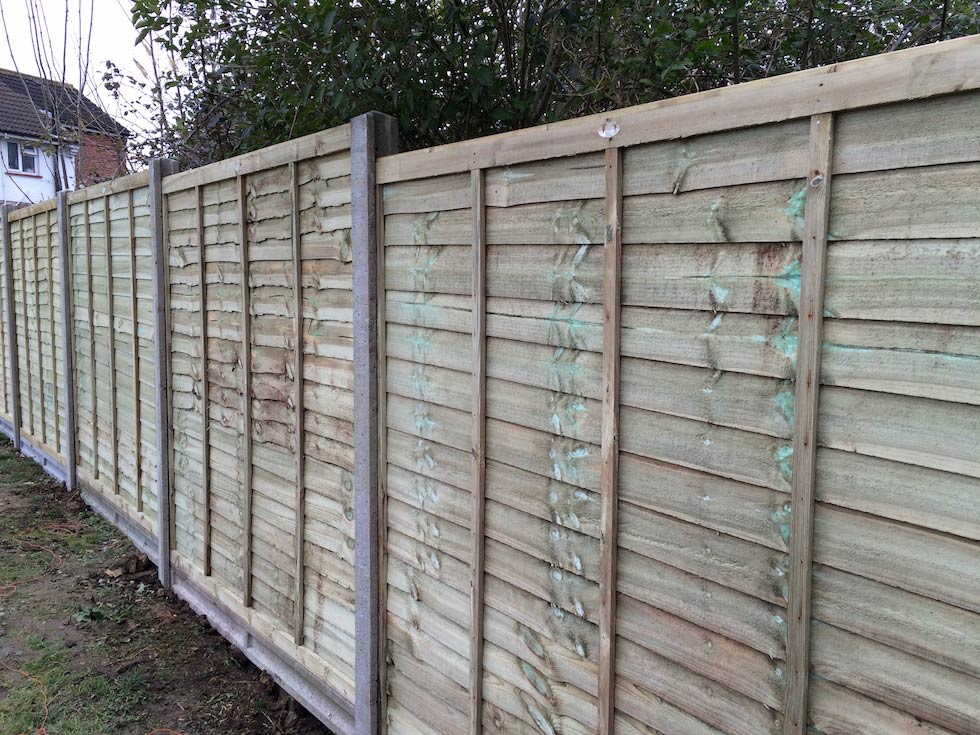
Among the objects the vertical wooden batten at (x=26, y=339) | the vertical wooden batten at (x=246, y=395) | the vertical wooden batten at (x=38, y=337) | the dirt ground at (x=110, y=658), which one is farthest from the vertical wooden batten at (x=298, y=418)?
the vertical wooden batten at (x=26, y=339)

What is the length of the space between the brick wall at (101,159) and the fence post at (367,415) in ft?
19.2

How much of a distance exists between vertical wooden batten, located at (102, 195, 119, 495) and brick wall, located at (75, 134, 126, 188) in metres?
2.84

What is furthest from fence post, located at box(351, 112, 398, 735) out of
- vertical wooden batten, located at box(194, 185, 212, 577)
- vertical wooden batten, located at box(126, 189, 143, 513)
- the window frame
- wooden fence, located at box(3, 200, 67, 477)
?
the window frame

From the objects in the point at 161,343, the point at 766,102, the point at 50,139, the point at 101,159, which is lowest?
the point at 161,343

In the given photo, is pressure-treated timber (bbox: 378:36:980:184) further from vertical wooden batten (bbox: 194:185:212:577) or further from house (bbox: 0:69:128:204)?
house (bbox: 0:69:128:204)

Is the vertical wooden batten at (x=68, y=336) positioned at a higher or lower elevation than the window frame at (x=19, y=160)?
lower

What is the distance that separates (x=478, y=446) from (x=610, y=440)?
50 centimetres

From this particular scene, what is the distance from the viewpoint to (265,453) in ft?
10.7

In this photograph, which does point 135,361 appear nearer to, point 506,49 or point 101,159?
point 506,49

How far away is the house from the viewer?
8250 mm

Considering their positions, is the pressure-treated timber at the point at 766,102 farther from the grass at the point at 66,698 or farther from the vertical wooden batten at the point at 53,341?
the vertical wooden batten at the point at 53,341

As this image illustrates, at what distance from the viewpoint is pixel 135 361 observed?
4.57m

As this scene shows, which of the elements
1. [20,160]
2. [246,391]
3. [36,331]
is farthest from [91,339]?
[20,160]

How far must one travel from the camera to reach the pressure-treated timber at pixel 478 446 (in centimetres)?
210
